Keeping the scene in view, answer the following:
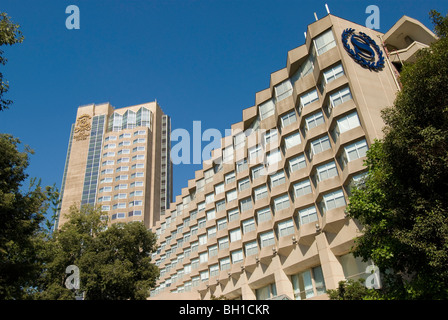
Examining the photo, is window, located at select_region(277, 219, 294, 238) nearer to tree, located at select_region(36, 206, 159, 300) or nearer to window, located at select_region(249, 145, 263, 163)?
window, located at select_region(249, 145, 263, 163)

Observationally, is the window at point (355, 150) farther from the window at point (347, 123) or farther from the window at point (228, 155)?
the window at point (228, 155)

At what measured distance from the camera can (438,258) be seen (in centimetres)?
1354

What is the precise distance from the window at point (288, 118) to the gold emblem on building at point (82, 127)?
8598cm

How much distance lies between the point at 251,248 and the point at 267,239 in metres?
3.67

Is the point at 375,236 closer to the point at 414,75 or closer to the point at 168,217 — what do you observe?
the point at 414,75

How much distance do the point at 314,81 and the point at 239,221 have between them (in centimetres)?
1891

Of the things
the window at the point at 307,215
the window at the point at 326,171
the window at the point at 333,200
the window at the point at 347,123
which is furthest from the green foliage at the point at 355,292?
the window at the point at 347,123

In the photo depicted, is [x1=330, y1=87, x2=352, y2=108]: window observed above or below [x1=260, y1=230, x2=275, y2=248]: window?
above

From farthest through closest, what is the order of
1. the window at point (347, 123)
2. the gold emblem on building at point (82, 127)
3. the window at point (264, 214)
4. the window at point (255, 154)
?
the gold emblem on building at point (82, 127) → the window at point (255, 154) → the window at point (264, 214) → the window at point (347, 123)

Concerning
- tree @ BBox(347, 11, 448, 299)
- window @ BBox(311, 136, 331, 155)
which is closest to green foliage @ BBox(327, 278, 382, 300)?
tree @ BBox(347, 11, 448, 299)

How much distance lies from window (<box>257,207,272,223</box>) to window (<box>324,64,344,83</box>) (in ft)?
48.8

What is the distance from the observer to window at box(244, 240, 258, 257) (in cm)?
3853

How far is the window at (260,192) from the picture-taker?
3810cm

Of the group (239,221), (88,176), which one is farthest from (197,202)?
(88,176)
